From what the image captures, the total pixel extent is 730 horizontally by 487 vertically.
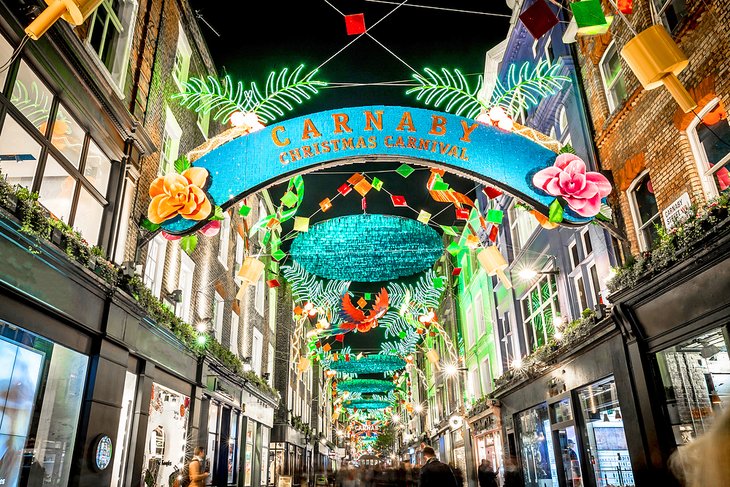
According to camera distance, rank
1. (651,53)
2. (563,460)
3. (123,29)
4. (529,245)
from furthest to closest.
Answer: (529,245) → (563,460) → (123,29) → (651,53)

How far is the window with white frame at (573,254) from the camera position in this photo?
14.4m

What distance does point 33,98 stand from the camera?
7570 mm

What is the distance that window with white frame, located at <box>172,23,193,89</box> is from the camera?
14298 millimetres

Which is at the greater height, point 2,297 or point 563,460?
point 2,297

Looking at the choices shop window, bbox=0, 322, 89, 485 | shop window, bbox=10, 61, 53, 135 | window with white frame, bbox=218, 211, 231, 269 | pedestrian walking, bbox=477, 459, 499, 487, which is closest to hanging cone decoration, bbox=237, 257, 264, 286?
shop window, bbox=0, 322, 89, 485

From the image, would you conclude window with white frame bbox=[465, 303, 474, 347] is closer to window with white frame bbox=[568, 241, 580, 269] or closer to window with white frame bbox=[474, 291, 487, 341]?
window with white frame bbox=[474, 291, 487, 341]

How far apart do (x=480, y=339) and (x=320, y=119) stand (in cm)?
1735

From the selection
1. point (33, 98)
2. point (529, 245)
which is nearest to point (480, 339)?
point (529, 245)

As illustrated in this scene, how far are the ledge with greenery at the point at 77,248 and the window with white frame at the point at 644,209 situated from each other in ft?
33.3

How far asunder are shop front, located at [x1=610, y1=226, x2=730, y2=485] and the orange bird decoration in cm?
1675

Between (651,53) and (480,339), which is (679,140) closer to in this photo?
(651,53)

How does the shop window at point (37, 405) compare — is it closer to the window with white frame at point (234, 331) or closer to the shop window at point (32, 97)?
the shop window at point (32, 97)

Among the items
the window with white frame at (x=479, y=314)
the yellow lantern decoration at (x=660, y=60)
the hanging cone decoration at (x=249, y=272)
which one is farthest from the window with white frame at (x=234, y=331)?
the yellow lantern decoration at (x=660, y=60)

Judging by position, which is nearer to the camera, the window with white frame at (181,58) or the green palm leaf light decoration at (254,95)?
the green palm leaf light decoration at (254,95)
